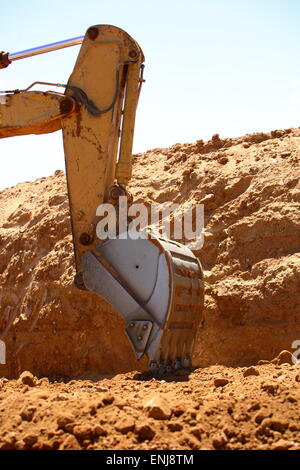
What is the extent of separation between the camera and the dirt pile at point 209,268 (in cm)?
847

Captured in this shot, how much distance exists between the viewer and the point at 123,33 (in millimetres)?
6867

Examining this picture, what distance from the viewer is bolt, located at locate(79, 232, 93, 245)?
21.6ft

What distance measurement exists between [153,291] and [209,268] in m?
3.46

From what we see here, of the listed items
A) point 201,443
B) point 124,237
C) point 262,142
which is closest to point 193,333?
point 124,237

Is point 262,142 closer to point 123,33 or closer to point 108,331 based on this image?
point 108,331

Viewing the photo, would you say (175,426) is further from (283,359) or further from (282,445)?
(283,359)

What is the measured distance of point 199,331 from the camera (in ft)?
28.3

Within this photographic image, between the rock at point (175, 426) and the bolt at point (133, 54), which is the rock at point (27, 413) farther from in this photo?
the bolt at point (133, 54)

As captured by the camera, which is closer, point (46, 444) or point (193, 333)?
point (46, 444)

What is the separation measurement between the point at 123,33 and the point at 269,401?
14.4 ft

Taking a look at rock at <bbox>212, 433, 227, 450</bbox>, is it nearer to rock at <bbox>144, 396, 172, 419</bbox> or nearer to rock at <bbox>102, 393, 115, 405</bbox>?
rock at <bbox>144, 396, 172, 419</bbox>

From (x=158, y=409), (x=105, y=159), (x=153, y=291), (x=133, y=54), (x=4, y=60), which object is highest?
(x=4, y=60)

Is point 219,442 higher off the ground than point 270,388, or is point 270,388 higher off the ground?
point 270,388

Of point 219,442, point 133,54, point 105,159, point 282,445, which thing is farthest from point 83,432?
point 133,54
